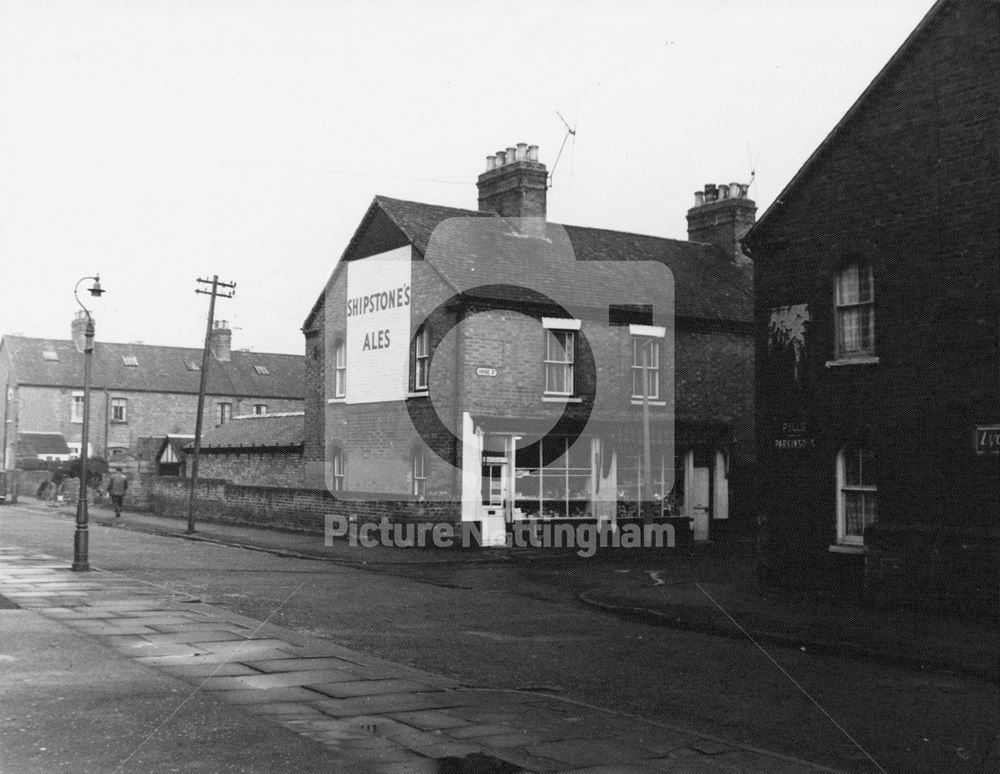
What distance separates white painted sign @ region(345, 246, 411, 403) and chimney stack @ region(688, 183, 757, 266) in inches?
481

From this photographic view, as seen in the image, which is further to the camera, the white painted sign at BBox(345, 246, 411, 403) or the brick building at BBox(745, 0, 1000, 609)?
the white painted sign at BBox(345, 246, 411, 403)

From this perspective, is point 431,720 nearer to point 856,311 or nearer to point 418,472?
point 856,311

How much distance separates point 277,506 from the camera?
29859mm

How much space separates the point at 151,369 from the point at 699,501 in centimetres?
4507

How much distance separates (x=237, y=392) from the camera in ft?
216

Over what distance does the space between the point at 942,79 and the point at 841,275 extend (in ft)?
11.1

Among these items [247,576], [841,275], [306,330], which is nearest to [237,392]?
[306,330]

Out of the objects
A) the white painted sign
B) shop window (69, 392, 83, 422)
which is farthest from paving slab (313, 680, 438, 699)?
shop window (69, 392, 83, 422)

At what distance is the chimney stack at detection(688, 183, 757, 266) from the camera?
1367 inches

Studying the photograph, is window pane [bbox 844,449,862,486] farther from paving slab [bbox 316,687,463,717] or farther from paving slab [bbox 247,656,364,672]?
paving slab [bbox 316,687,463,717]

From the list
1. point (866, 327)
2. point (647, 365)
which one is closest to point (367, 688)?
point (866, 327)

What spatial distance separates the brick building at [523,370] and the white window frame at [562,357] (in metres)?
0.04

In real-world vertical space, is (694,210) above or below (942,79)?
above

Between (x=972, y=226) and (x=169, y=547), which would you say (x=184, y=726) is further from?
(x=169, y=547)
